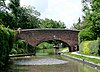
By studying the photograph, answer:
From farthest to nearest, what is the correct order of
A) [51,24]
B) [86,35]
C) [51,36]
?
[51,24] → [51,36] → [86,35]

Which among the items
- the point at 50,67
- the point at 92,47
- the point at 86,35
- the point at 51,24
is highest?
the point at 51,24

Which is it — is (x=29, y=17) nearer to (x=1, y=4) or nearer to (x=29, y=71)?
(x=1, y=4)

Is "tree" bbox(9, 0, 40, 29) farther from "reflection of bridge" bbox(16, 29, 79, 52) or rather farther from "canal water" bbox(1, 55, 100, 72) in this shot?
"canal water" bbox(1, 55, 100, 72)

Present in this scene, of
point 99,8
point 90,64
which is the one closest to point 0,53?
point 90,64

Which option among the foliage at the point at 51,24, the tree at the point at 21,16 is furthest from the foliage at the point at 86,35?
the foliage at the point at 51,24

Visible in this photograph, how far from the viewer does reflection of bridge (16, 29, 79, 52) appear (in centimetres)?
6556

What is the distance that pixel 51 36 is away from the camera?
66.5 m

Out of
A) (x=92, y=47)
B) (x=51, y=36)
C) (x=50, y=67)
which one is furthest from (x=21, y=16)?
(x=50, y=67)

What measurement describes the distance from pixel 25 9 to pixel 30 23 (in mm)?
7504

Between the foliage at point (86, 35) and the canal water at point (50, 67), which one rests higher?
the foliage at point (86, 35)

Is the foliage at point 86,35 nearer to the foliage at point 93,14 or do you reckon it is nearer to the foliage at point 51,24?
the foliage at point 93,14

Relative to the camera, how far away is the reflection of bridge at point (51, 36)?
215 ft

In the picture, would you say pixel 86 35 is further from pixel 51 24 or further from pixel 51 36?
pixel 51 24

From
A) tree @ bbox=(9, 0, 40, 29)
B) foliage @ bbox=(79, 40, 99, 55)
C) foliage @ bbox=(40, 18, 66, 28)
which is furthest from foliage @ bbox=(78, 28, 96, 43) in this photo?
foliage @ bbox=(40, 18, 66, 28)
